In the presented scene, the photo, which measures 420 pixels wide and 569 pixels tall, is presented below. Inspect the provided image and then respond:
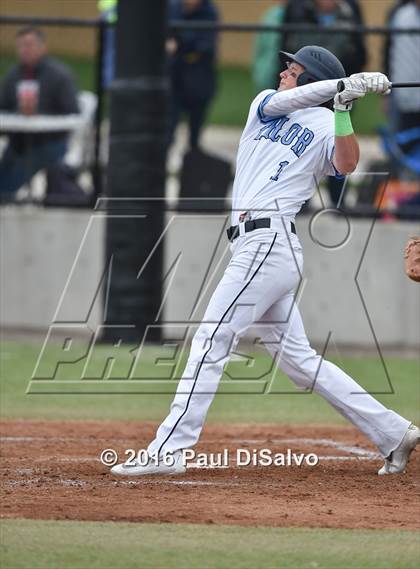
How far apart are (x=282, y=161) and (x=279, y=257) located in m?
0.52

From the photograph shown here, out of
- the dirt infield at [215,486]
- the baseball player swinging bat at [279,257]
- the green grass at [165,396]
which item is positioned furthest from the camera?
the green grass at [165,396]

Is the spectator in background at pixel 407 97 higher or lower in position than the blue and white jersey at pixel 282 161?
lower

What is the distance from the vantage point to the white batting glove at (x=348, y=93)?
7.28 meters

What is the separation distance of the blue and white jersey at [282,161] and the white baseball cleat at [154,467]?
1.32 metres

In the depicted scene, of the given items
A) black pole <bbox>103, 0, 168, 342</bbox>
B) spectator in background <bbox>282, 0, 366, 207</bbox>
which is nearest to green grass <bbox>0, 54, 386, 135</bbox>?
spectator in background <bbox>282, 0, 366, 207</bbox>

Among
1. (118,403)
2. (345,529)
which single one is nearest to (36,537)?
(345,529)

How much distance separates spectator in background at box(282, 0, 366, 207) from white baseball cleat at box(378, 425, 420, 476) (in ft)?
17.5

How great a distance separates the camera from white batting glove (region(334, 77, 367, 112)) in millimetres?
7277

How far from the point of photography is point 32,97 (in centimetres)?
1428

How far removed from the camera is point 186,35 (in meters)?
14.1

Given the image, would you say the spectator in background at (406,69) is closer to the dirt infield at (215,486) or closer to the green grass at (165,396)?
the green grass at (165,396)

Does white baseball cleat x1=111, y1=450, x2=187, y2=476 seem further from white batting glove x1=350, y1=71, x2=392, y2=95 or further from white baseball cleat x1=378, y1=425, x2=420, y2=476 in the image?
white batting glove x1=350, y1=71, x2=392, y2=95

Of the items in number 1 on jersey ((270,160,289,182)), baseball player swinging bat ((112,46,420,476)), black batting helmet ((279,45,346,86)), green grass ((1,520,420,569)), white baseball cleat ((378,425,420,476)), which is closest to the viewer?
green grass ((1,520,420,569))

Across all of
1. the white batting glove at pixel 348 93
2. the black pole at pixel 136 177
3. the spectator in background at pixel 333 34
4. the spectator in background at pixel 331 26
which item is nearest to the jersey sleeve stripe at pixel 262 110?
the white batting glove at pixel 348 93
